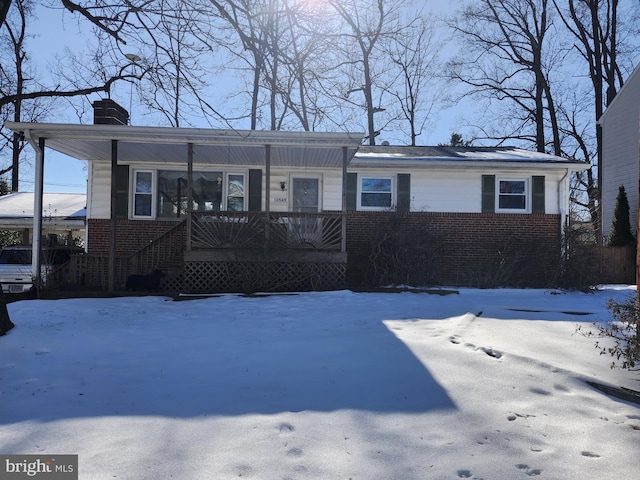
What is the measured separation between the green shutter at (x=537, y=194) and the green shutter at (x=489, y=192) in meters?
1.15

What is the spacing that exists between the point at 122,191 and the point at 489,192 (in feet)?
34.9

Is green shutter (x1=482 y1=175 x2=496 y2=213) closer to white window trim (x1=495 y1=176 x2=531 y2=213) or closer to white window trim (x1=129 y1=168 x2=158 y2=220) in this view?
white window trim (x1=495 y1=176 x2=531 y2=213)

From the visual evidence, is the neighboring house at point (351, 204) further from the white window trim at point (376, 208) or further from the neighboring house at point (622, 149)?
the neighboring house at point (622, 149)

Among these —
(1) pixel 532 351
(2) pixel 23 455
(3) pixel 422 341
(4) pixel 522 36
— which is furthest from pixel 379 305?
(4) pixel 522 36

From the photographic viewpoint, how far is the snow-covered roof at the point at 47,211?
1745cm

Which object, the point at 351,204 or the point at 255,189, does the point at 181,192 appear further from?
the point at 351,204

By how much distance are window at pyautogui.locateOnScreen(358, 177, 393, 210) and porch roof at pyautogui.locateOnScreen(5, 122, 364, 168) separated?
137cm

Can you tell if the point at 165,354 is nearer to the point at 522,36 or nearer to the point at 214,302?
the point at 214,302

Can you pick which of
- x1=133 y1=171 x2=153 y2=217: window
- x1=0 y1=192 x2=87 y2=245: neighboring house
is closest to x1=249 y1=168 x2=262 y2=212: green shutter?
x1=133 y1=171 x2=153 y2=217: window

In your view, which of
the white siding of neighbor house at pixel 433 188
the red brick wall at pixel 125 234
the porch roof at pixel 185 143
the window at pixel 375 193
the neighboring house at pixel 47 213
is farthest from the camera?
the neighboring house at pixel 47 213

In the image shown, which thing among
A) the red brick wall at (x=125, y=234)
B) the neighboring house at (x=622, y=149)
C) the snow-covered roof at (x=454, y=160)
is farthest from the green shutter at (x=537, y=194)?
the red brick wall at (x=125, y=234)

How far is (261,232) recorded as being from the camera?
37.5 ft

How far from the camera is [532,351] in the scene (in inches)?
209

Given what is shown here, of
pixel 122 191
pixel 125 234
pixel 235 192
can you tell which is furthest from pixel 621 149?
pixel 125 234
